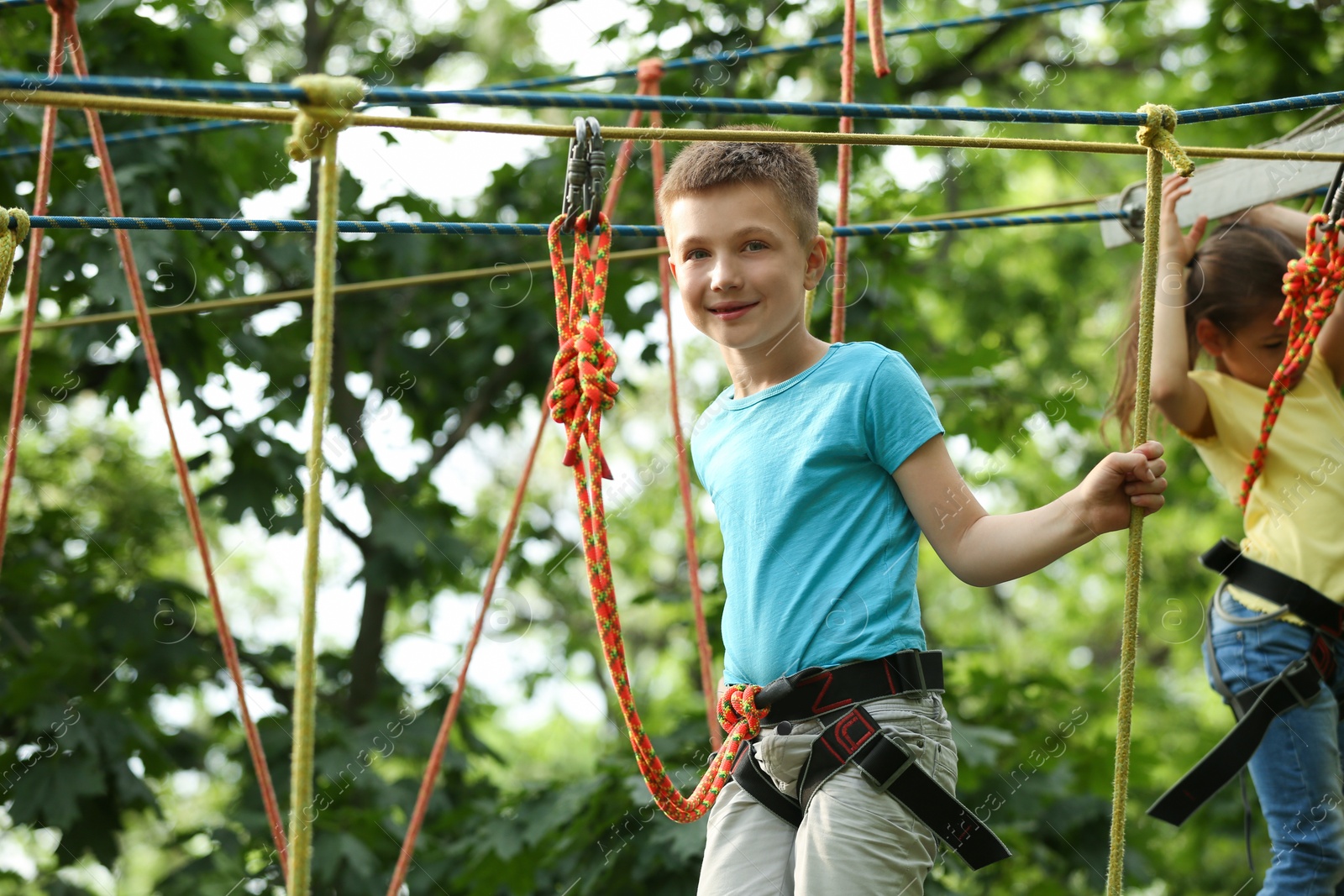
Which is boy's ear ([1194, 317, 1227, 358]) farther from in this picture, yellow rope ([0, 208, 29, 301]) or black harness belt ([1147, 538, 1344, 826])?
yellow rope ([0, 208, 29, 301])

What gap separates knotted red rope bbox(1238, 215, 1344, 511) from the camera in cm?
193

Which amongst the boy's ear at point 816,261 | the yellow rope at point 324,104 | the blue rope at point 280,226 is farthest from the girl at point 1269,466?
the yellow rope at point 324,104

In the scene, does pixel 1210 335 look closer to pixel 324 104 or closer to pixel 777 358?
pixel 777 358

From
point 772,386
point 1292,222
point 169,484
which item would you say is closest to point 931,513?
point 772,386

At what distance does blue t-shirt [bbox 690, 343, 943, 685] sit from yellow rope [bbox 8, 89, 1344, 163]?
0.83ft

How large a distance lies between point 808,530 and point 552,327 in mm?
3243

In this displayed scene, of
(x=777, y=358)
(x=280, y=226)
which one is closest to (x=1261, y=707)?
(x=777, y=358)

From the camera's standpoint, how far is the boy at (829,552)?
1.43 m

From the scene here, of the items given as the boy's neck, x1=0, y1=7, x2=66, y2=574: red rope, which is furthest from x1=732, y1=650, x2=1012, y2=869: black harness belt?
x1=0, y1=7, x2=66, y2=574: red rope

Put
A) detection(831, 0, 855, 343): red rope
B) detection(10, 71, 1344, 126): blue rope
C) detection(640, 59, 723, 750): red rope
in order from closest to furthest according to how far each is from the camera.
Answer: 1. detection(10, 71, 1344, 126): blue rope
2. detection(831, 0, 855, 343): red rope
3. detection(640, 59, 723, 750): red rope

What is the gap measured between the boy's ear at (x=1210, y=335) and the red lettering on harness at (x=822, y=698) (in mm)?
1161

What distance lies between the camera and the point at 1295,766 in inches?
79.1

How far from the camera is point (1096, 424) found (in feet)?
13.7

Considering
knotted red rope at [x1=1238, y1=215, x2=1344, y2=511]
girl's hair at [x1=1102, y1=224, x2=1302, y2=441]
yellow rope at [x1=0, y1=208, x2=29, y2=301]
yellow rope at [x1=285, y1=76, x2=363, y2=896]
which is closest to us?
yellow rope at [x1=285, y1=76, x2=363, y2=896]
